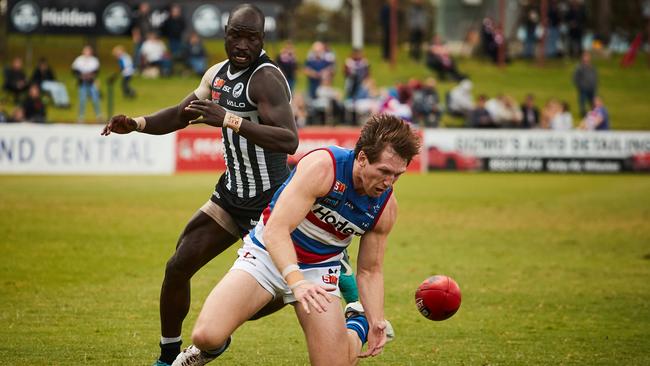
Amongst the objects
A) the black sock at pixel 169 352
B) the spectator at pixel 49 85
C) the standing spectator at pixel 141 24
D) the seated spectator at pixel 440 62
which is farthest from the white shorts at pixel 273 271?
the seated spectator at pixel 440 62

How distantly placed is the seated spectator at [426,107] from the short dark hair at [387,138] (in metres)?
25.2

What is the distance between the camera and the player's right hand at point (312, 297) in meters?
5.62

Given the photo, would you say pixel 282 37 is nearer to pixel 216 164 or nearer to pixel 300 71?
pixel 300 71

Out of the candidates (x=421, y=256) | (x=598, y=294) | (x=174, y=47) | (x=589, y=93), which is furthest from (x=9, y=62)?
(x=598, y=294)

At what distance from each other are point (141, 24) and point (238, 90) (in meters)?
30.2

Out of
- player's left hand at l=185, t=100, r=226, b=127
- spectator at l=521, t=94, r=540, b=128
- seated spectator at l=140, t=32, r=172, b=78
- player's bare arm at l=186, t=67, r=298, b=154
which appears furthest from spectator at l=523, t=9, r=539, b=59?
player's left hand at l=185, t=100, r=226, b=127

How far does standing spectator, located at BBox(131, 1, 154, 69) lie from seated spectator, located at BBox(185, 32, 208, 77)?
1.55m

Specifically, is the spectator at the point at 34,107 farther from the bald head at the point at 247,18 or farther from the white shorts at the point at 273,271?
the white shorts at the point at 273,271

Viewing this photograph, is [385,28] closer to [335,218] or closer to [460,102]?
[460,102]

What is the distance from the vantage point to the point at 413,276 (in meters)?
12.4

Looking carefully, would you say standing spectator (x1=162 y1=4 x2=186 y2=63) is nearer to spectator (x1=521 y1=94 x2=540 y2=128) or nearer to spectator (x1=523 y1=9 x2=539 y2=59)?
spectator (x1=521 y1=94 x2=540 y2=128)

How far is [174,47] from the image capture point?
38.0 meters

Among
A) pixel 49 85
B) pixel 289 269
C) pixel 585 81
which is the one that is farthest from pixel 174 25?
pixel 289 269

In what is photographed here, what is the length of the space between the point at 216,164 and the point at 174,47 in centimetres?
1191
